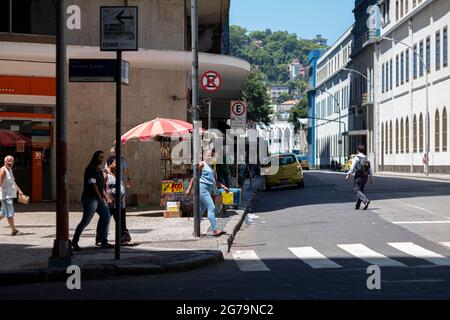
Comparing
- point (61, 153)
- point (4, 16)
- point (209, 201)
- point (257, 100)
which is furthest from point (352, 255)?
point (257, 100)

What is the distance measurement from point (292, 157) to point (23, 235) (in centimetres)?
2510

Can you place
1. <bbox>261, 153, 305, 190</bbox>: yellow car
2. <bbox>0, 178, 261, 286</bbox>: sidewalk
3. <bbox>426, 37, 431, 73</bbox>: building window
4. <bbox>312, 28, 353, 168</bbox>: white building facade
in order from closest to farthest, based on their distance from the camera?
<bbox>0, 178, 261, 286</bbox>: sidewalk
<bbox>261, 153, 305, 190</bbox>: yellow car
<bbox>426, 37, 431, 73</bbox>: building window
<bbox>312, 28, 353, 168</bbox>: white building facade

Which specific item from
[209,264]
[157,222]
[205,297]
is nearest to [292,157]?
[157,222]

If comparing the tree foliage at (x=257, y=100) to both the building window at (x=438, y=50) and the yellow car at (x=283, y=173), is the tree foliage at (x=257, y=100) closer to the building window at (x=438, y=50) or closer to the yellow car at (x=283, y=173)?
the building window at (x=438, y=50)

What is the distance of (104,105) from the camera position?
26422 mm

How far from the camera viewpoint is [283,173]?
135 feet

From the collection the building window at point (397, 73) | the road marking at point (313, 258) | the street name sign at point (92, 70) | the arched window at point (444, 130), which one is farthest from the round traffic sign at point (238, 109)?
the building window at point (397, 73)

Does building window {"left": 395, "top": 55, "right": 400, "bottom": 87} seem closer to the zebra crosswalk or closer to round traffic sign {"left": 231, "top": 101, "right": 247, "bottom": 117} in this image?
round traffic sign {"left": 231, "top": 101, "right": 247, "bottom": 117}

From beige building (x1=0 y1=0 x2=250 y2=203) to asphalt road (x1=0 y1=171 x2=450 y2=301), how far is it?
4314mm

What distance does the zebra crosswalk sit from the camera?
13.5 meters

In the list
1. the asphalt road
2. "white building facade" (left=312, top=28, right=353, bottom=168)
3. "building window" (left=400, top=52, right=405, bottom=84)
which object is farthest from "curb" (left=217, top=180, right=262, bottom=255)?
"white building facade" (left=312, top=28, right=353, bottom=168)

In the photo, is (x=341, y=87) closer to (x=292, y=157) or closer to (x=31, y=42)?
(x=292, y=157)

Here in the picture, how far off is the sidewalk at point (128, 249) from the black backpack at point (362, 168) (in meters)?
4.09

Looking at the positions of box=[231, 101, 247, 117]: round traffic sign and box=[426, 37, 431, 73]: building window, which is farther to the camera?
box=[426, 37, 431, 73]: building window
